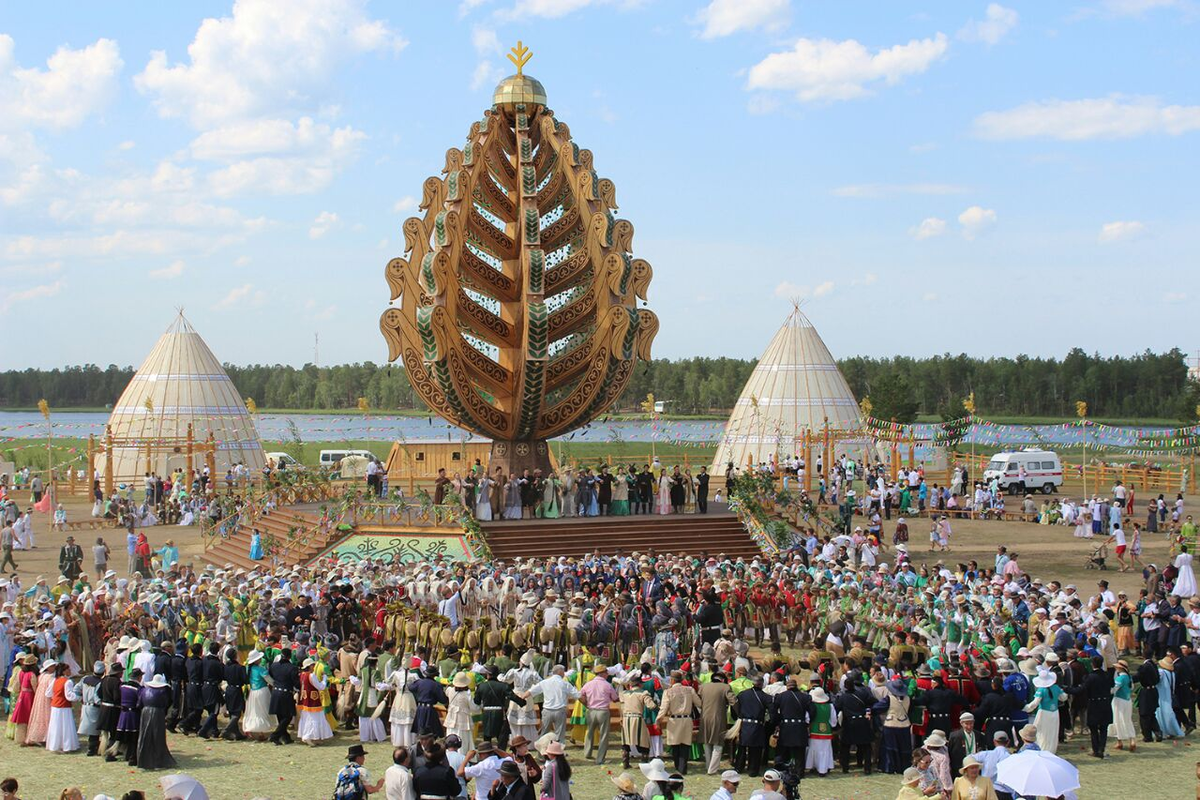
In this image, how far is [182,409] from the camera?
5197cm

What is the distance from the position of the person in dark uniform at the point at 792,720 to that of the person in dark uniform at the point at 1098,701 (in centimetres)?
349

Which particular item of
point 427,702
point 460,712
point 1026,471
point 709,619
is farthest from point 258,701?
point 1026,471

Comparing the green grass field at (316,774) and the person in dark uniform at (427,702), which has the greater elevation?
the person in dark uniform at (427,702)

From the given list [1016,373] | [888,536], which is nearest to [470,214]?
[888,536]

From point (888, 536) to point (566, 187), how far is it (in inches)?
488

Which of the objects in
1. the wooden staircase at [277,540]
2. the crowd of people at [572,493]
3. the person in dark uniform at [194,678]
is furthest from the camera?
the crowd of people at [572,493]

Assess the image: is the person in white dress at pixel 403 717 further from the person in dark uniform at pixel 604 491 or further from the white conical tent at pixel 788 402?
the white conical tent at pixel 788 402

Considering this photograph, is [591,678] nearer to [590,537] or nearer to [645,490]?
[590,537]

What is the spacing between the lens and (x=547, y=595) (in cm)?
1952

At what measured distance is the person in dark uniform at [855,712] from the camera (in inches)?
598

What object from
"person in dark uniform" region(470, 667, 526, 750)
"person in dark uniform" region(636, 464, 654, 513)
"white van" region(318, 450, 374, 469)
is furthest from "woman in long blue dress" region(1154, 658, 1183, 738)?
"white van" region(318, 450, 374, 469)

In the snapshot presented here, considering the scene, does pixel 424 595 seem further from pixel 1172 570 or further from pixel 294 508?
pixel 1172 570

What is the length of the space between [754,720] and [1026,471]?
32698 millimetres

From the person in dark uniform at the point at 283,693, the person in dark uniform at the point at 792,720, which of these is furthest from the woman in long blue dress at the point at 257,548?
the person in dark uniform at the point at 792,720
